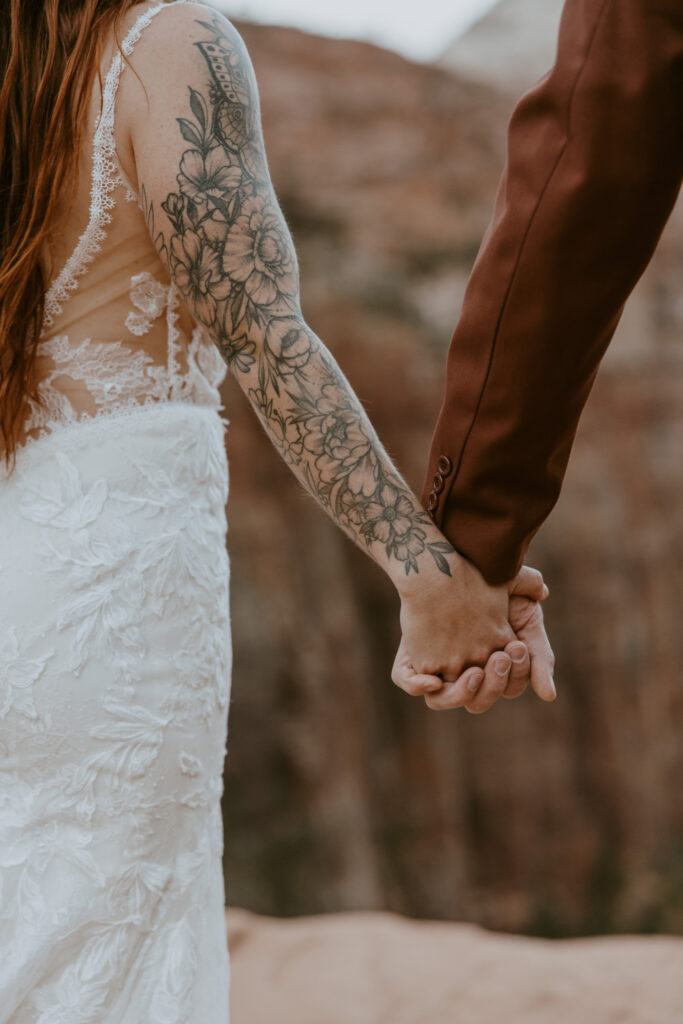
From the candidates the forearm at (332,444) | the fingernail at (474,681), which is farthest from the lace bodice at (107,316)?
the fingernail at (474,681)

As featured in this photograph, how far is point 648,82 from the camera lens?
145 cm

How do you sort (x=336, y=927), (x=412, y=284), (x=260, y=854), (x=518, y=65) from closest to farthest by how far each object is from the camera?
(x=336, y=927)
(x=260, y=854)
(x=412, y=284)
(x=518, y=65)

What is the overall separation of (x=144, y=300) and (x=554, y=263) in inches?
24.1

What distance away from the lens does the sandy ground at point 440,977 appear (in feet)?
9.70

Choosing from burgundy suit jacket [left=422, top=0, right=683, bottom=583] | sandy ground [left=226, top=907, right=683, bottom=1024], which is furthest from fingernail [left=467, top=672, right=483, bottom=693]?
sandy ground [left=226, top=907, right=683, bottom=1024]

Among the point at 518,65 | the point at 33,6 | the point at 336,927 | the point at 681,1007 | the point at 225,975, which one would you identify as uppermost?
the point at 518,65

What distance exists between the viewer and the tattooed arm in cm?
145

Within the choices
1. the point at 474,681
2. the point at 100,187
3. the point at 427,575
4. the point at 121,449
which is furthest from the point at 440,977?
the point at 100,187

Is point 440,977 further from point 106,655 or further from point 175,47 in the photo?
point 175,47

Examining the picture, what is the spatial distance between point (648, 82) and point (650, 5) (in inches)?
3.9

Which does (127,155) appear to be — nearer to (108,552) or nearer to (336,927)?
(108,552)

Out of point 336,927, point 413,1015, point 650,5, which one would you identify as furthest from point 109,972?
point 336,927

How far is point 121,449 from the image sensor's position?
5.04 feet

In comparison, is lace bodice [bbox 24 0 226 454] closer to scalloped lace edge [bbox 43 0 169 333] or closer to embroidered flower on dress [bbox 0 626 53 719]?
scalloped lace edge [bbox 43 0 169 333]
